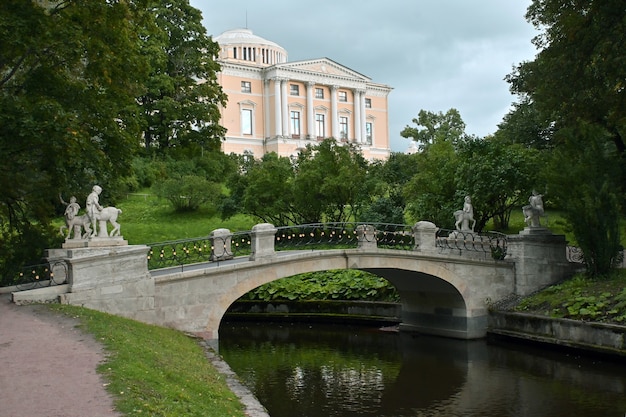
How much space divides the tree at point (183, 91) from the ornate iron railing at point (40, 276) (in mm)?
24100

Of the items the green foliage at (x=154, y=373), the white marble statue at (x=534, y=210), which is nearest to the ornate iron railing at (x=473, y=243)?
the white marble statue at (x=534, y=210)

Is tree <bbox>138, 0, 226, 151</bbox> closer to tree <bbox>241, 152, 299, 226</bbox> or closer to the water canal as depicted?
tree <bbox>241, 152, 299, 226</bbox>

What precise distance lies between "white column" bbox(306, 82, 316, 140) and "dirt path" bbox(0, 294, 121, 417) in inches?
2404

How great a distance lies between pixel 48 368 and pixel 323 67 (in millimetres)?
67104

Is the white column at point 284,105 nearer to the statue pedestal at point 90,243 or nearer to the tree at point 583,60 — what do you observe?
the tree at point 583,60

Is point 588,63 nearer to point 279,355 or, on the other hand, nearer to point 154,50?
point 279,355

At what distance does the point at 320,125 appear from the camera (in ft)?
246

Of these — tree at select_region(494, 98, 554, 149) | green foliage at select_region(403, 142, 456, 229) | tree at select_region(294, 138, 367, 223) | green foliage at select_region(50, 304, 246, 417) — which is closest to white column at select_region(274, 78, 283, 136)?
tree at select_region(494, 98, 554, 149)

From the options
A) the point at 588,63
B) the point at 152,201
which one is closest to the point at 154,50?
the point at 152,201

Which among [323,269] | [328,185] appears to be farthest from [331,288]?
[323,269]

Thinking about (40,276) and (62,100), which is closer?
(40,276)

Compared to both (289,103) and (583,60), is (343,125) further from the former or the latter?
(583,60)

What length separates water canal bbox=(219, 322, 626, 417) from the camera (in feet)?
46.1

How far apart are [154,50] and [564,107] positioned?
20.9 metres
